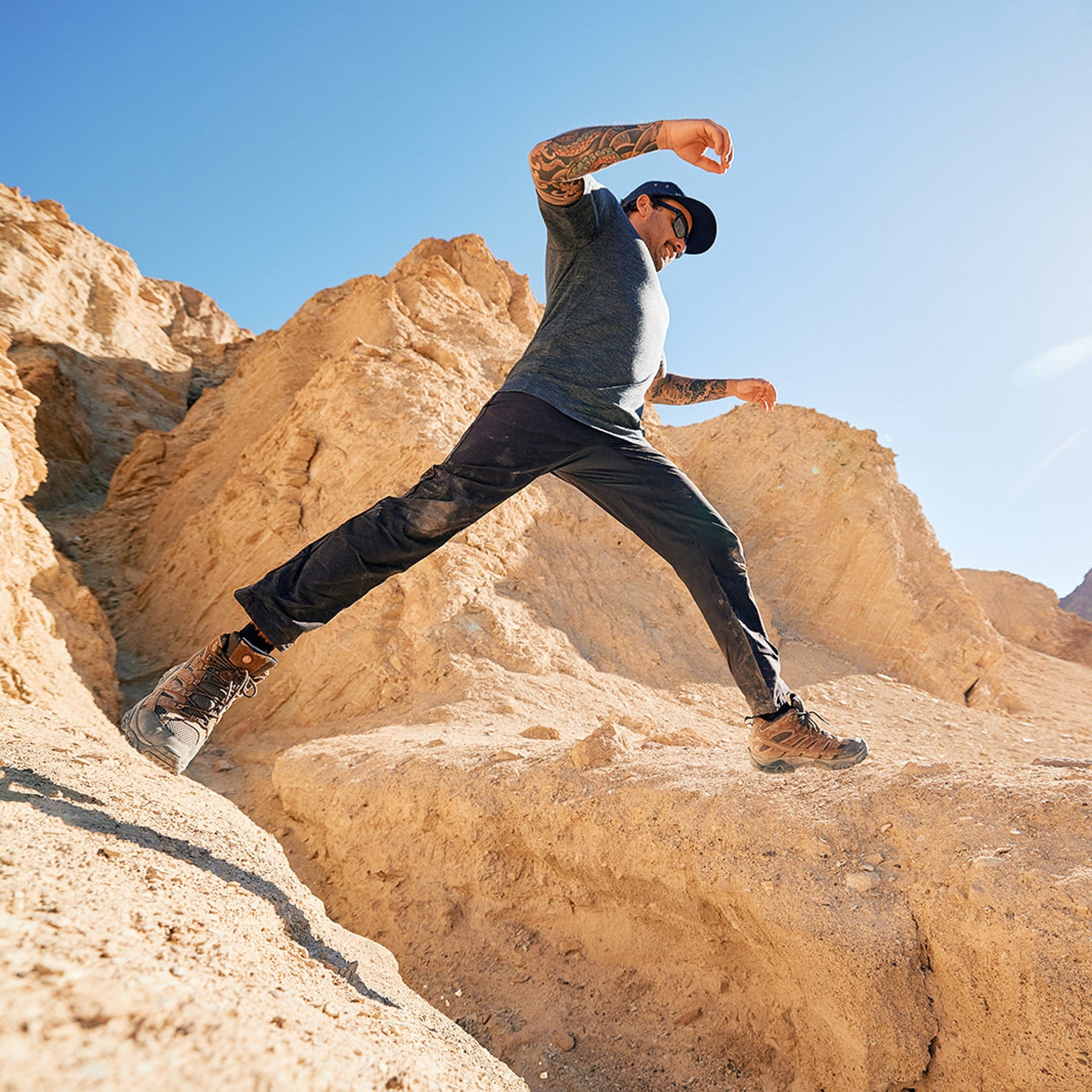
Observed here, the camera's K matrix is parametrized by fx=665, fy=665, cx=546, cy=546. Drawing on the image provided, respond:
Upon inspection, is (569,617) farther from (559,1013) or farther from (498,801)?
(559,1013)

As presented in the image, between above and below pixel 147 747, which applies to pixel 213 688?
above

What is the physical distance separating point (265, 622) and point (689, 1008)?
1.77 metres

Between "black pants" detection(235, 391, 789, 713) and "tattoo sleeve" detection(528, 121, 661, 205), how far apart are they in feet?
2.22

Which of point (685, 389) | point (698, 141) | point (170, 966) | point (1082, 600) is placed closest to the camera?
point (170, 966)

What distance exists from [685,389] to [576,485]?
940mm

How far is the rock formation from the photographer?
42500 mm

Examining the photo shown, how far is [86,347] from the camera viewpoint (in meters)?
14.7

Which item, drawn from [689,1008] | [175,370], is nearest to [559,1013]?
[689,1008]

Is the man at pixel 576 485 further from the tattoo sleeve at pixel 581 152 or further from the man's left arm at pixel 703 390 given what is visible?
the man's left arm at pixel 703 390

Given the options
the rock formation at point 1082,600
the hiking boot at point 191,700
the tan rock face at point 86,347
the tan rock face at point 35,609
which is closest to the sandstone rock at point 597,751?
the hiking boot at point 191,700

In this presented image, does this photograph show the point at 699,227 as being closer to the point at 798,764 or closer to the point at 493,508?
the point at 493,508

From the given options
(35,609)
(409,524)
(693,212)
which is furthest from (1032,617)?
(35,609)

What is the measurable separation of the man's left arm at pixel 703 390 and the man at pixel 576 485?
61cm

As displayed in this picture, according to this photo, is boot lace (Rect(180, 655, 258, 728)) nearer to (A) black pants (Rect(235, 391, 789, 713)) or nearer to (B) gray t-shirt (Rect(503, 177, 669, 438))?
(A) black pants (Rect(235, 391, 789, 713))
